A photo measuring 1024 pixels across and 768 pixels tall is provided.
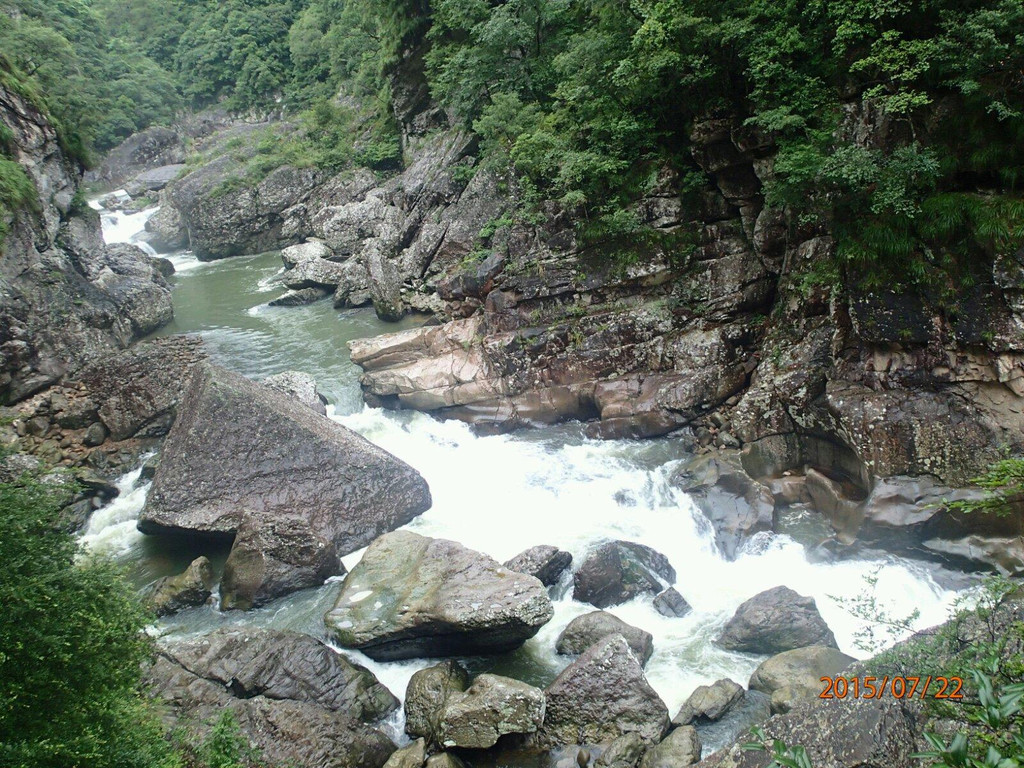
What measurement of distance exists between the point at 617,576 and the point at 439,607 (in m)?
3.56

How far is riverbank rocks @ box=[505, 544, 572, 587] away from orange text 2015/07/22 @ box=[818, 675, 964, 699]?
5.32 m

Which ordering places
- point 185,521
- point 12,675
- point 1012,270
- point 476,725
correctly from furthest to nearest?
point 185,521, point 1012,270, point 476,725, point 12,675

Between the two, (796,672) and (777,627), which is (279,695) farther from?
(777,627)

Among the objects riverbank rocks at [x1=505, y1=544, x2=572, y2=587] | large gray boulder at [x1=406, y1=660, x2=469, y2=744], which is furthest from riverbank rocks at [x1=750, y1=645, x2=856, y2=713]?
large gray boulder at [x1=406, y1=660, x2=469, y2=744]

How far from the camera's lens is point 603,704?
9.66 metres

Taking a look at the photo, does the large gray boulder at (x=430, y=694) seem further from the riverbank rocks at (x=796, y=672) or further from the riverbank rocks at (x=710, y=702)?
the riverbank rocks at (x=796, y=672)

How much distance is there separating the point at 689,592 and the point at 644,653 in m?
2.12

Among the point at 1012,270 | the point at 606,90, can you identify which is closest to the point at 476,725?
the point at 1012,270

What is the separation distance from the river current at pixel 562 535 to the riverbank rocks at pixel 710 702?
0.92 ft

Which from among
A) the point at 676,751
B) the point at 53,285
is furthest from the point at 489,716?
the point at 53,285

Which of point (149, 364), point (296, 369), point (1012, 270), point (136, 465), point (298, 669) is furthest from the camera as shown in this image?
point (296, 369)

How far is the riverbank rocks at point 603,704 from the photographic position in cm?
949

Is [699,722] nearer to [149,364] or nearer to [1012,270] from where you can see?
[1012,270]

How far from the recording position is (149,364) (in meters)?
A: 18.6
